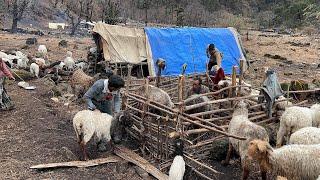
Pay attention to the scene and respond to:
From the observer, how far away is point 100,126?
7.30m

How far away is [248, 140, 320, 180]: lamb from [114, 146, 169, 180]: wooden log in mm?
1505

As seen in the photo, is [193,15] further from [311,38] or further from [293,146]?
[293,146]

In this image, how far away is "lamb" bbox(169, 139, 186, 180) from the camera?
236 inches

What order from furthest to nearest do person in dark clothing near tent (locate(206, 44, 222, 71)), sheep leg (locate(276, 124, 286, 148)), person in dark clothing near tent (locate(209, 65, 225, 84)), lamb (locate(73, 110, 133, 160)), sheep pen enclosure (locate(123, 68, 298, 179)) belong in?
1. person in dark clothing near tent (locate(206, 44, 222, 71))
2. person in dark clothing near tent (locate(209, 65, 225, 84))
3. sheep leg (locate(276, 124, 286, 148))
4. lamb (locate(73, 110, 133, 160))
5. sheep pen enclosure (locate(123, 68, 298, 179))

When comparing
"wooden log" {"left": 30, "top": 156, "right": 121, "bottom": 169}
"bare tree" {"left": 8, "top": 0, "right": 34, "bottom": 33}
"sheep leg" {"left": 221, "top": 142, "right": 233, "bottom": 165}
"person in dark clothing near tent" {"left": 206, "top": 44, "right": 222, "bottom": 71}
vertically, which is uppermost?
"bare tree" {"left": 8, "top": 0, "right": 34, "bottom": 33}

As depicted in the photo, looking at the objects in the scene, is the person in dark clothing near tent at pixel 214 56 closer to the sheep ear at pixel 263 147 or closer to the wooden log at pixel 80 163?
the wooden log at pixel 80 163

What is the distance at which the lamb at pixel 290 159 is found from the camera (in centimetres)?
555

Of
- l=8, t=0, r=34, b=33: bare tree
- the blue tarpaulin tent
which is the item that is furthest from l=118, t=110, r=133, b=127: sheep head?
l=8, t=0, r=34, b=33: bare tree

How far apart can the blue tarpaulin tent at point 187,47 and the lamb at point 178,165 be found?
829 centimetres

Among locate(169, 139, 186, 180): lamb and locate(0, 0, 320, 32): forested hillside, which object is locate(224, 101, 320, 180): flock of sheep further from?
locate(0, 0, 320, 32): forested hillside

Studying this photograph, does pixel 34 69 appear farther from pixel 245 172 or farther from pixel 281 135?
pixel 245 172

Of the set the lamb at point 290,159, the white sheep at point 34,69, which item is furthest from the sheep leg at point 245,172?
the white sheep at point 34,69

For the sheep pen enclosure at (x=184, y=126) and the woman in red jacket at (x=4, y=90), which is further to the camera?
the woman in red jacket at (x=4, y=90)

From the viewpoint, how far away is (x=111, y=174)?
6.79 meters
